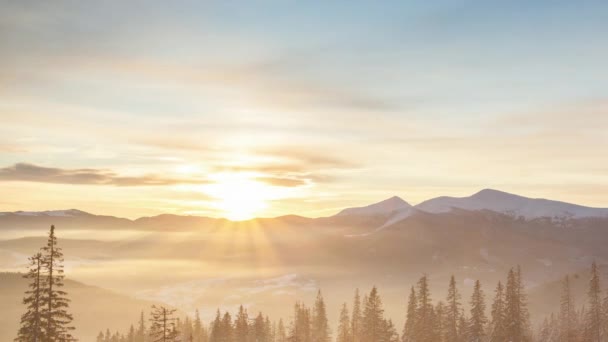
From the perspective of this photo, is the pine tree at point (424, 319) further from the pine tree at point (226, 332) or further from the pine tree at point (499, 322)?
the pine tree at point (226, 332)

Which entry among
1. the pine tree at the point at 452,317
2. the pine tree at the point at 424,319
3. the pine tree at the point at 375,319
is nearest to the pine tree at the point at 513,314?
the pine tree at the point at 452,317

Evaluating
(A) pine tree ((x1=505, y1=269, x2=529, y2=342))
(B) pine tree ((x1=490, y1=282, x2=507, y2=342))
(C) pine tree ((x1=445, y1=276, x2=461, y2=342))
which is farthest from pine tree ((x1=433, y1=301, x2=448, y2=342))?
(A) pine tree ((x1=505, y1=269, x2=529, y2=342))

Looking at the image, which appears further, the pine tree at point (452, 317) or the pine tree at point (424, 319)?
the pine tree at point (452, 317)

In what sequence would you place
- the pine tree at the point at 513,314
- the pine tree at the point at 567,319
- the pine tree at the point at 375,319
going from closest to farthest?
1. the pine tree at the point at 513,314
2. the pine tree at the point at 375,319
3. the pine tree at the point at 567,319

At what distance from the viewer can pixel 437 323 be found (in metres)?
85.9

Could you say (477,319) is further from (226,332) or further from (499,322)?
(226,332)

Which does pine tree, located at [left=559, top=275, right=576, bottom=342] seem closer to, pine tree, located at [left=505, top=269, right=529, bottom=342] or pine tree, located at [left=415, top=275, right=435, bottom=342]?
pine tree, located at [left=505, top=269, right=529, bottom=342]

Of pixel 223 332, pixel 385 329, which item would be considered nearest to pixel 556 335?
pixel 385 329

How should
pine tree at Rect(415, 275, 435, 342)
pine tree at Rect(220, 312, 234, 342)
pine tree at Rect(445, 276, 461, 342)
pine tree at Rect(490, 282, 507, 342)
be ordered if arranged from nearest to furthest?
pine tree at Rect(490, 282, 507, 342), pine tree at Rect(415, 275, 435, 342), pine tree at Rect(445, 276, 461, 342), pine tree at Rect(220, 312, 234, 342)

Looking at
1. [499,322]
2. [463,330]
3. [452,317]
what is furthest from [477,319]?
[463,330]

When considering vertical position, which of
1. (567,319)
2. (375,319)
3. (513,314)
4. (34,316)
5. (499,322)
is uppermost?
(34,316)

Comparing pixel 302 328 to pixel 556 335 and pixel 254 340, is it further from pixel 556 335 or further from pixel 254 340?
pixel 556 335

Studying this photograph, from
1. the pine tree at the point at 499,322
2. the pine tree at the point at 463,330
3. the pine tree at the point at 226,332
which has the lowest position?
the pine tree at the point at 226,332

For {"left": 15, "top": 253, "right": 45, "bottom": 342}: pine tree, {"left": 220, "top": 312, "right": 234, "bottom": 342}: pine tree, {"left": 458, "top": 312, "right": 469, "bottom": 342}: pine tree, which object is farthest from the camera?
{"left": 220, "top": 312, "right": 234, "bottom": 342}: pine tree
